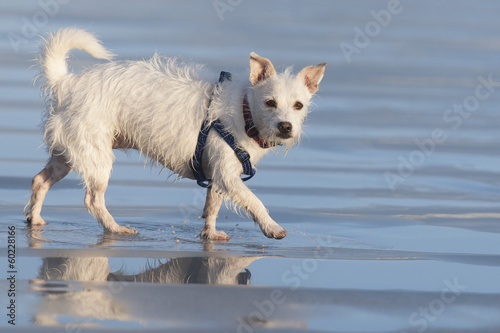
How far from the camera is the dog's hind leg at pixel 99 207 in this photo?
6422 mm

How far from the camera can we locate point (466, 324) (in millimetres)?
3943

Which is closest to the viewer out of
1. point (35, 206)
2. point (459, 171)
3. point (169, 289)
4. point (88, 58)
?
point (169, 289)

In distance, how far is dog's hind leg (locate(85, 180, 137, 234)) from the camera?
6.42 m

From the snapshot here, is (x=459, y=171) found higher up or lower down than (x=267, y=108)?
lower down

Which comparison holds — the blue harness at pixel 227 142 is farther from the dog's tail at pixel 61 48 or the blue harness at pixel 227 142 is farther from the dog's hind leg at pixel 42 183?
the dog's hind leg at pixel 42 183

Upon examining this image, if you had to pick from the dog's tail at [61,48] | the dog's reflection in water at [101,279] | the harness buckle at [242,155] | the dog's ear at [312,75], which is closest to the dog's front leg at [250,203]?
the harness buckle at [242,155]

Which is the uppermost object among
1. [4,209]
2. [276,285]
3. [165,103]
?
[165,103]

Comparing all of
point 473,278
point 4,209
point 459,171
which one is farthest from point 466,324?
point 459,171

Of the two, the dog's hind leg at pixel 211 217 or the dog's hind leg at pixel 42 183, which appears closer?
the dog's hind leg at pixel 211 217

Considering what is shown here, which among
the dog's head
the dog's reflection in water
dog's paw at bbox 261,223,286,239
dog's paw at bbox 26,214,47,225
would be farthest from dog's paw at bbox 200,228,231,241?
dog's paw at bbox 26,214,47,225

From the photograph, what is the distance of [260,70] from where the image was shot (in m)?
6.34

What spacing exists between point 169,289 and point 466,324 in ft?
5.12

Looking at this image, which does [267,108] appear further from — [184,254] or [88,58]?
[88,58]

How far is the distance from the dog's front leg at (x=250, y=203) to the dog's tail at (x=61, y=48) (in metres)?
1.52
